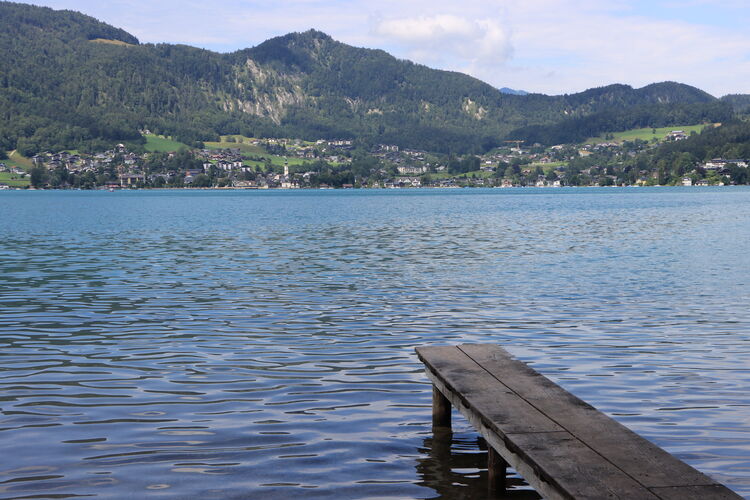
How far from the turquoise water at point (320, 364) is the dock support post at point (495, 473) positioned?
33cm

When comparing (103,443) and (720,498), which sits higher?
(720,498)

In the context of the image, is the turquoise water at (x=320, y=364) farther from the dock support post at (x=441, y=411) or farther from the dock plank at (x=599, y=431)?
the dock plank at (x=599, y=431)

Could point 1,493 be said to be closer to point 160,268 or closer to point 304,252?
point 160,268

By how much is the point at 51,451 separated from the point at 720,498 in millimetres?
8437

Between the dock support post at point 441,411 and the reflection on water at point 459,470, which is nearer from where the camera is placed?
the reflection on water at point 459,470

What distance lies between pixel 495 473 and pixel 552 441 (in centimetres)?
133

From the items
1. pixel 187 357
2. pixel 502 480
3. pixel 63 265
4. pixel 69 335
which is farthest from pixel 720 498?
pixel 63 265

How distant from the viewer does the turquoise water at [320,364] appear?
10.0m

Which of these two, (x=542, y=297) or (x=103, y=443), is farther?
(x=542, y=297)

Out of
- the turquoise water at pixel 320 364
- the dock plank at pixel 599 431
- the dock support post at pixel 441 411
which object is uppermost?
the dock plank at pixel 599 431

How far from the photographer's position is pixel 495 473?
9.09 m

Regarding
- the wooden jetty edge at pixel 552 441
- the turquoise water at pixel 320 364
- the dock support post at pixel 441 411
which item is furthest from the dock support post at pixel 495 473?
the dock support post at pixel 441 411

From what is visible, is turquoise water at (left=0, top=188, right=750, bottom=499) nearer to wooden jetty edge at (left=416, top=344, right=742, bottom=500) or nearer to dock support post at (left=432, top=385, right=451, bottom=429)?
dock support post at (left=432, top=385, right=451, bottom=429)

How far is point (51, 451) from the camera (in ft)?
34.9
